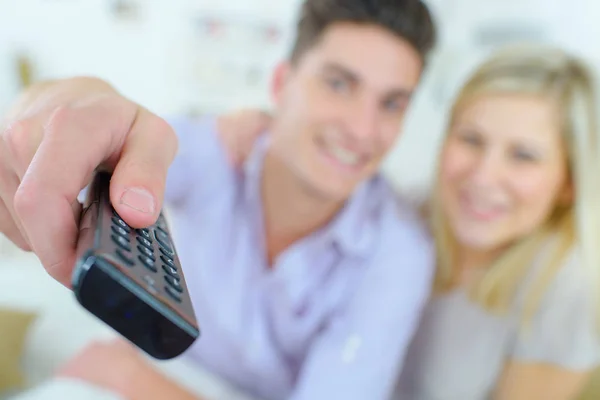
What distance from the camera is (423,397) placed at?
655mm

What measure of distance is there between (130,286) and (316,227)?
47cm

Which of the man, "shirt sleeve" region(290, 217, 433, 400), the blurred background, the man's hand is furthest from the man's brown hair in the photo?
the man's hand

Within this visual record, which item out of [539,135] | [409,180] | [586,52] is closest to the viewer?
[539,135]

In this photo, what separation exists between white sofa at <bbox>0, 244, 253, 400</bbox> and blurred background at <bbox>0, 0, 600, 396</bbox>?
230 millimetres

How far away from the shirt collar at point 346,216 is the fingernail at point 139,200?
0.39m

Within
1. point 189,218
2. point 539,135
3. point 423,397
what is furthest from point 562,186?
point 189,218

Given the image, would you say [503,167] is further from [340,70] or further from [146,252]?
[146,252]

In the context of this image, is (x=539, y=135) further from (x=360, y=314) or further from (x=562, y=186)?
(x=360, y=314)

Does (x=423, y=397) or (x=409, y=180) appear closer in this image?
(x=423, y=397)

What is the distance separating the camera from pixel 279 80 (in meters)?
0.67

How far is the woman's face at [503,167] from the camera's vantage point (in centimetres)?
56

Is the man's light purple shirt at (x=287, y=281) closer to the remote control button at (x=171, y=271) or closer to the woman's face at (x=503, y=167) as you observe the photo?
the woman's face at (x=503, y=167)

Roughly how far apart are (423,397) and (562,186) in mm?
288

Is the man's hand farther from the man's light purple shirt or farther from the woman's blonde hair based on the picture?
the woman's blonde hair
